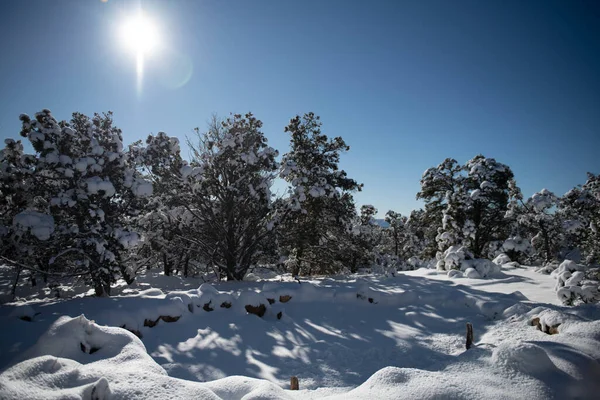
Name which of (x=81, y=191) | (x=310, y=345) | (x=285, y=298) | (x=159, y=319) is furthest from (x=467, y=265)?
(x=81, y=191)

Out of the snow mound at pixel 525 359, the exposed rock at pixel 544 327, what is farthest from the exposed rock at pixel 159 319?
the exposed rock at pixel 544 327

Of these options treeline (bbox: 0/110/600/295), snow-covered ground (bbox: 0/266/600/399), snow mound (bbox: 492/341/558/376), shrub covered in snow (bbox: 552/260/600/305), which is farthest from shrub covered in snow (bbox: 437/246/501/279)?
snow mound (bbox: 492/341/558/376)

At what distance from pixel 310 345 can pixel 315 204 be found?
315 inches

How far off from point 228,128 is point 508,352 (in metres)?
11.5

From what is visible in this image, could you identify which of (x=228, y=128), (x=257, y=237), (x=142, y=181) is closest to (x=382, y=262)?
(x=257, y=237)

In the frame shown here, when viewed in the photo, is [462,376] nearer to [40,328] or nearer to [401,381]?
[401,381]

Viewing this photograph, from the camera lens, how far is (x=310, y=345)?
6.06 meters

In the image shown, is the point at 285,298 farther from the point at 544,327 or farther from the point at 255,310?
the point at 544,327

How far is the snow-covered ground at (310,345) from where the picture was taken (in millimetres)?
2680

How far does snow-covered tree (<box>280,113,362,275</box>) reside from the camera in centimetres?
1225

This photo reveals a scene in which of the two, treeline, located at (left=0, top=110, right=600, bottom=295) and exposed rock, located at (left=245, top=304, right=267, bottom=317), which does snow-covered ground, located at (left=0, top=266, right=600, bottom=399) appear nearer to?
exposed rock, located at (left=245, top=304, right=267, bottom=317)

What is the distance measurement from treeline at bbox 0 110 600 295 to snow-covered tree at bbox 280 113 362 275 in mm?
57

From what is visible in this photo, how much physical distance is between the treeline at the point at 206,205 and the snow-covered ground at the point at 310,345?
1.94 metres

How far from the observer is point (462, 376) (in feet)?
→ 10.1
